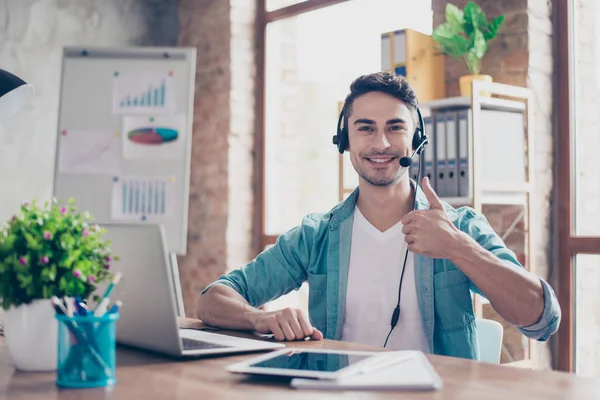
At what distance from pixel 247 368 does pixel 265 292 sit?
0.94m

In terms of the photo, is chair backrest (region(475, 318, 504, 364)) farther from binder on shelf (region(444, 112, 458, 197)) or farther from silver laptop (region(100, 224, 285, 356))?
binder on shelf (region(444, 112, 458, 197))

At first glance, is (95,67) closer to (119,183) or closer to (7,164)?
(119,183)

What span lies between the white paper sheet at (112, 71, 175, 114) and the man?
5.08 ft

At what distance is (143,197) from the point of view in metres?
3.40

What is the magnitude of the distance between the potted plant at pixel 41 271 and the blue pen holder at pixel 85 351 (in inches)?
3.8

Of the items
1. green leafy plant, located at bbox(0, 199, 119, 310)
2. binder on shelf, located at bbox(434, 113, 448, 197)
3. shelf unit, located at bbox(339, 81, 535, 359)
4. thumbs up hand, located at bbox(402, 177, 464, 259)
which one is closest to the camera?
green leafy plant, located at bbox(0, 199, 119, 310)

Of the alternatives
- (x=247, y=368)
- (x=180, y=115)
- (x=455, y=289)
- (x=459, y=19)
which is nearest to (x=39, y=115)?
(x=180, y=115)

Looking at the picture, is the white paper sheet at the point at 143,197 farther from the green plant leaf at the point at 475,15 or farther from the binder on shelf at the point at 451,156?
the green plant leaf at the point at 475,15

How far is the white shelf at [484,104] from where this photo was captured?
2.88 meters

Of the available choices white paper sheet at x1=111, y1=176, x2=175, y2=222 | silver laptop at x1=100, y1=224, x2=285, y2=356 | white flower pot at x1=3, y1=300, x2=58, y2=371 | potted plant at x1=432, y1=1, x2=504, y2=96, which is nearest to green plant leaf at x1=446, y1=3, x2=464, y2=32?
potted plant at x1=432, y1=1, x2=504, y2=96

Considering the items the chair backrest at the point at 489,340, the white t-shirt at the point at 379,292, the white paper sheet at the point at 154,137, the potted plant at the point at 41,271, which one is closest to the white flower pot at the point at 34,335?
the potted plant at the point at 41,271

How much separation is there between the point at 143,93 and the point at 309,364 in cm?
260

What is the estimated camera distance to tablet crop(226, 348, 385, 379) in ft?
3.38

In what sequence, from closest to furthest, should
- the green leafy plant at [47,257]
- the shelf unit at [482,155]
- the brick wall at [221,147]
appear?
→ the green leafy plant at [47,257]
the shelf unit at [482,155]
the brick wall at [221,147]
